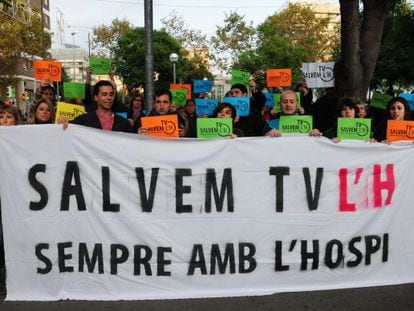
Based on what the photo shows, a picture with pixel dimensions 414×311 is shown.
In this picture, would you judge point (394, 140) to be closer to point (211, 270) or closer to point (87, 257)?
point (211, 270)

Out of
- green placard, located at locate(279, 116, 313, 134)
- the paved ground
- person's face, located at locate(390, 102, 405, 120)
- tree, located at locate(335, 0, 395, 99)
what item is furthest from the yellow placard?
tree, located at locate(335, 0, 395, 99)

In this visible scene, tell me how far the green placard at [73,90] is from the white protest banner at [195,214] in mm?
3078

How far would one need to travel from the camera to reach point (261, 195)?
434 centimetres

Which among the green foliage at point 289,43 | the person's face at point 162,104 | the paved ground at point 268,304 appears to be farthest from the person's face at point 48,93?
the green foliage at point 289,43

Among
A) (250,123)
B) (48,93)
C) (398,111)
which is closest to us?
(398,111)

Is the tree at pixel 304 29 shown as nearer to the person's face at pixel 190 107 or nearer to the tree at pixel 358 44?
the person's face at pixel 190 107

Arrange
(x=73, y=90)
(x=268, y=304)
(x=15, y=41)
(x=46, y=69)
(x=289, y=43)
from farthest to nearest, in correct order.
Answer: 1. (x=289, y=43)
2. (x=15, y=41)
3. (x=46, y=69)
4. (x=73, y=90)
5. (x=268, y=304)

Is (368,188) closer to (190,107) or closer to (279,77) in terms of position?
(279,77)

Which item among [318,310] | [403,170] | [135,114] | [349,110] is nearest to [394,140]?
[403,170]

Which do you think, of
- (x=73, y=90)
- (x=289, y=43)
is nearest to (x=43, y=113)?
(x=73, y=90)

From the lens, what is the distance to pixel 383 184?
14.6 ft

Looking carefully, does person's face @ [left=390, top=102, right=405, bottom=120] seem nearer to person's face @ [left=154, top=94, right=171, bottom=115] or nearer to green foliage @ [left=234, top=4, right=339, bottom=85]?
person's face @ [left=154, top=94, right=171, bottom=115]

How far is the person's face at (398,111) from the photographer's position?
5.37 metres

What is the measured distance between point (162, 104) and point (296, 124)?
141 cm
